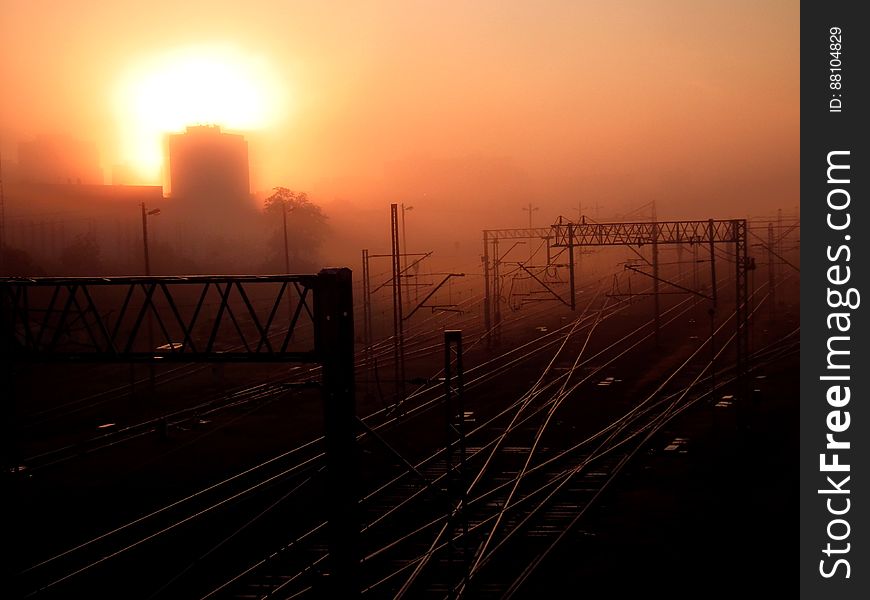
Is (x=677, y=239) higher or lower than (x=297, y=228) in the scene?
lower

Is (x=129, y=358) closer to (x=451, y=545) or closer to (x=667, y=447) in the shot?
(x=451, y=545)

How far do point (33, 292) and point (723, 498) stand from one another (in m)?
35.6

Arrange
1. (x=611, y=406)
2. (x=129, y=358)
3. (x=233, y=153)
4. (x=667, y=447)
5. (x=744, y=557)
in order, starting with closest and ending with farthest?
(x=129, y=358) < (x=744, y=557) < (x=667, y=447) < (x=611, y=406) < (x=233, y=153)

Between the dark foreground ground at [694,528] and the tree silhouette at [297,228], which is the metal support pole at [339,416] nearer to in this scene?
the dark foreground ground at [694,528]

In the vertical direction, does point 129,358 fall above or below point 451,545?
above

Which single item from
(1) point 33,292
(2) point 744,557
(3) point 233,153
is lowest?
(2) point 744,557

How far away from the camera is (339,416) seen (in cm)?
1103

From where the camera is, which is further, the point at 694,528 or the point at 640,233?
the point at 640,233

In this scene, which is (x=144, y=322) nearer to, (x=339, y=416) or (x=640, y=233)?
(x=640, y=233)

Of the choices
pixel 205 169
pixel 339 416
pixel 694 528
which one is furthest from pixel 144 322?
pixel 205 169

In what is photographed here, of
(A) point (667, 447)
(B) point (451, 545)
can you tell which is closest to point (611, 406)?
(A) point (667, 447)

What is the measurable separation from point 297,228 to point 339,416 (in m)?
71.1

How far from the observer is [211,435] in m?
26.0

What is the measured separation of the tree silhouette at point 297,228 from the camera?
7606cm
